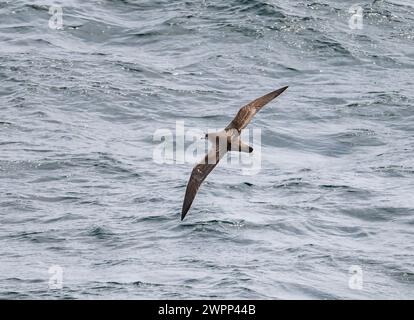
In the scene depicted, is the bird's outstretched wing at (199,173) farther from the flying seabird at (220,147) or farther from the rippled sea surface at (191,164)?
the rippled sea surface at (191,164)

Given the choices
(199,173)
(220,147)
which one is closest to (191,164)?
(220,147)

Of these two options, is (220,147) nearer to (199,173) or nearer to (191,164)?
(199,173)

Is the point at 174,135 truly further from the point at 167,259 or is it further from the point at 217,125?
the point at 167,259

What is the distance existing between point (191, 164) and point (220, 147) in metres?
7.11

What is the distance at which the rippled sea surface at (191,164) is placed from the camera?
2027 cm

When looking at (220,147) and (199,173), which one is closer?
(199,173)

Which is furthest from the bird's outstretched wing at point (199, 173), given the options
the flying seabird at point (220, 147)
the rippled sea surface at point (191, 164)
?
the rippled sea surface at point (191, 164)

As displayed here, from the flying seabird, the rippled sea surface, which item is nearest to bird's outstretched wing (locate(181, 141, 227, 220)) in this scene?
the flying seabird

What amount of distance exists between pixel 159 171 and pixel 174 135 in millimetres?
1327

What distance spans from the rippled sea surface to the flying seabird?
2348mm

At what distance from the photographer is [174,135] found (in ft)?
84.7

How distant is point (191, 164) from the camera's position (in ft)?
81.9

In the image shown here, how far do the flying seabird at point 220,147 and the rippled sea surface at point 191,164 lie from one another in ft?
7.70
